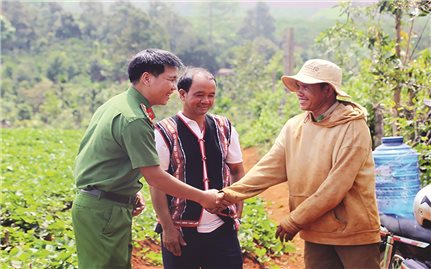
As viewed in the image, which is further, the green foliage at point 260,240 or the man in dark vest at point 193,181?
the green foliage at point 260,240

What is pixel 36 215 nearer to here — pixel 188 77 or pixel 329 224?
pixel 188 77

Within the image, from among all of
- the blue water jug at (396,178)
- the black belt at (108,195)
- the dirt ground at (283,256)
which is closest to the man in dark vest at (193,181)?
the black belt at (108,195)

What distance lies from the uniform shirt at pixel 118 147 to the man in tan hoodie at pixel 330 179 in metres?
0.65

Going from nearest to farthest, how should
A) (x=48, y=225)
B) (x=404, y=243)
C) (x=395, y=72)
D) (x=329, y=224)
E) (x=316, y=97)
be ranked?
(x=329, y=224)
(x=316, y=97)
(x=404, y=243)
(x=48, y=225)
(x=395, y=72)

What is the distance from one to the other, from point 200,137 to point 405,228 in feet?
4.62

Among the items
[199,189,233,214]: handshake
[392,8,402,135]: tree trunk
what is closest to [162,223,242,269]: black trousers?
[199,189,233,214]: handshake

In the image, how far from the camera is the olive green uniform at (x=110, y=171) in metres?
2.76

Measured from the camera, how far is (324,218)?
9.96 feet

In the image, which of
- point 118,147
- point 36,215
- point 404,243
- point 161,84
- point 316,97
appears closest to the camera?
point 118,147

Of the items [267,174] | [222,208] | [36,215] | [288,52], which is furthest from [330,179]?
[288,52]

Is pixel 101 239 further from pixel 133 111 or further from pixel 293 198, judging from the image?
pixel 293 198

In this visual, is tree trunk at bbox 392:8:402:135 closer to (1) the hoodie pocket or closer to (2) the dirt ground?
(2) the dirt ground

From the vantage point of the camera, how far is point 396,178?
3.83 m

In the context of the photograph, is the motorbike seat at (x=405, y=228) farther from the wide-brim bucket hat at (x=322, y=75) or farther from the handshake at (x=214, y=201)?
the handshake at (x=214, y=201)
